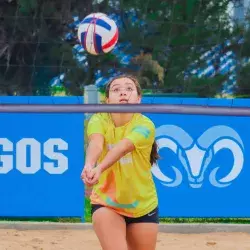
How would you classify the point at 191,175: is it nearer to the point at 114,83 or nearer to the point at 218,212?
the point at 218,212

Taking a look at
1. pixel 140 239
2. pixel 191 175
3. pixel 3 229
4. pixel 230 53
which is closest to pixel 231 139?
pixel 191 175

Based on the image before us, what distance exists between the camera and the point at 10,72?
9672 millimetres

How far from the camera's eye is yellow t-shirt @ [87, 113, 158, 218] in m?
3.40

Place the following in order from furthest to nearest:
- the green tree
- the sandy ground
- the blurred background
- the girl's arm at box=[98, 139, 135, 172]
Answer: the green tree < the blurred background < the sandy ground < the girl's arm at box=[98, 139, 135, 172]

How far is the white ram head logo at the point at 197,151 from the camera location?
23.5 ft

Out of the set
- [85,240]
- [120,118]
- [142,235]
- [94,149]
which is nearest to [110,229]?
[142,235]

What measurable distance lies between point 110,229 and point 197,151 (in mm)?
3899

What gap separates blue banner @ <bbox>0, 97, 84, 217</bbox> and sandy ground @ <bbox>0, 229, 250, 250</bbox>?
37cm

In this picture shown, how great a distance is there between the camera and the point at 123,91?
3.43 m

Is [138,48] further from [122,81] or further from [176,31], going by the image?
[122,81]

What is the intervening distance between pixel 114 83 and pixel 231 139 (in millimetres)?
3884

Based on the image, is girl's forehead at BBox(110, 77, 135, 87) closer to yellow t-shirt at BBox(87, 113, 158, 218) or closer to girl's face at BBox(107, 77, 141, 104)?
girl's face at BBox(107, 77, 141, 104)

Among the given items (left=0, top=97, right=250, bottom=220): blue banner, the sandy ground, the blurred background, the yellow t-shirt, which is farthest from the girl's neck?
the blurred background

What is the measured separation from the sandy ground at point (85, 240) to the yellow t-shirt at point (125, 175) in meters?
2.80
